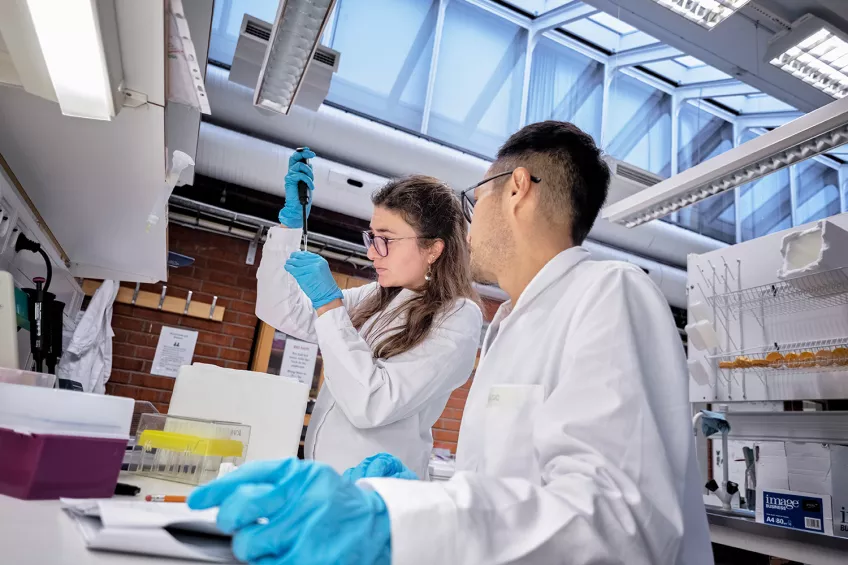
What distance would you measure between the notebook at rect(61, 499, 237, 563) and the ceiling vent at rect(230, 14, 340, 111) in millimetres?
2255

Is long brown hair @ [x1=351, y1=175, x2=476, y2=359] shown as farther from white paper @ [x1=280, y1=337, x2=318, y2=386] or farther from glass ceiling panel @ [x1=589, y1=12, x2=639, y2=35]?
glass ceiling panel @ [x1=589, y1=12, x2=639, y2=35]

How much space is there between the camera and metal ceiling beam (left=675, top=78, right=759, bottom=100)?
4.87m

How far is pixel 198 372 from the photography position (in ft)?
6.54

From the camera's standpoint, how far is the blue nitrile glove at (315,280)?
160 centimetres

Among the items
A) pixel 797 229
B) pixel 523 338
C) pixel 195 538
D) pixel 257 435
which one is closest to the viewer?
pixel 195 538

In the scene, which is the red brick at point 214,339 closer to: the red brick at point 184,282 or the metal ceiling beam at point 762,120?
the red brick at point 184,282

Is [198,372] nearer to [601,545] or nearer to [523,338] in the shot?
[523,338]

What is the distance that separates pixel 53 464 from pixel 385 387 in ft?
2.37

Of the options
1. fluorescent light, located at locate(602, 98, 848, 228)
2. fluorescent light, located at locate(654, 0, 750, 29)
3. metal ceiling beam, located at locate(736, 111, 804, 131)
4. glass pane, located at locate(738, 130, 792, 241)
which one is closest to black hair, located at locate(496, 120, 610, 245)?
fluorescent light, located at locate(602, 98, 848, 228)

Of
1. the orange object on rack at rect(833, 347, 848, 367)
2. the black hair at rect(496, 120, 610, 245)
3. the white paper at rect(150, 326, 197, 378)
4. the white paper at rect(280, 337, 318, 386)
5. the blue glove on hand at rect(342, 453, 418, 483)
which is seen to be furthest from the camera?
the white paper at rect(280, 337, 318, 386)

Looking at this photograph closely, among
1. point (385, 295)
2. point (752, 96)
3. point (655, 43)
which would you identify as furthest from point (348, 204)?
point (752, 96)

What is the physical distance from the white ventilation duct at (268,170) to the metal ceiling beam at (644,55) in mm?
2488

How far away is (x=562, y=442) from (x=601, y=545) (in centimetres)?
13

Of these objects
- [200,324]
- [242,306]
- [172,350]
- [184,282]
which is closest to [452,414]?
[242,306]
